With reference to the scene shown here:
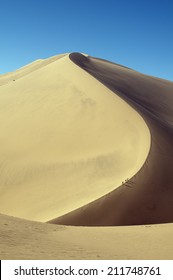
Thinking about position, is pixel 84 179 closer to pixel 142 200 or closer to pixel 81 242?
pixel 142 200

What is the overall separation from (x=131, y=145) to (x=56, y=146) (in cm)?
380

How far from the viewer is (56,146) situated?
1858 centimetres

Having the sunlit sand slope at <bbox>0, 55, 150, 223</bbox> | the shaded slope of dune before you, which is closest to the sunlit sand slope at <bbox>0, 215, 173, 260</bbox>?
the shaded slope of dune

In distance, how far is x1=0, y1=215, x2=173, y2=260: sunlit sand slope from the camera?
671 cm

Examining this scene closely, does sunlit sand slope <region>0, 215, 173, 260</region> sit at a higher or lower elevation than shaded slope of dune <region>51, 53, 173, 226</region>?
lower

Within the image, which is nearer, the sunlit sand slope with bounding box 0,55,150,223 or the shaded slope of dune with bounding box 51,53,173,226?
the shaded slope of dune with bounding box 51,53,173,226

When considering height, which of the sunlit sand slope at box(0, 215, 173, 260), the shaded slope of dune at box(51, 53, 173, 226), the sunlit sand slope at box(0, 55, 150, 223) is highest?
the sunlit sand slope at box(0, 55, 150, 223)

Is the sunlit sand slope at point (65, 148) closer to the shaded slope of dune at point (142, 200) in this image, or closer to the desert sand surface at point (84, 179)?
the desert sand surface at point (84, 179)

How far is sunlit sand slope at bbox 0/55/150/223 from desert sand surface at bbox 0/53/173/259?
5 centimetres

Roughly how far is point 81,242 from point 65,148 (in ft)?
34.0

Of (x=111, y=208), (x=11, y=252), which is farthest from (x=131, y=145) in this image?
(x=11, y=252)

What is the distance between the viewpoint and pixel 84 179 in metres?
14.7

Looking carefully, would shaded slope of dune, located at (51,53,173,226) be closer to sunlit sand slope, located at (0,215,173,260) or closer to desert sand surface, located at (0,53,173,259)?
desert sand surface, located at (0,53,173,259)

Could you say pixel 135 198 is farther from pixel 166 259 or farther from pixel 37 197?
pixel 166 259
